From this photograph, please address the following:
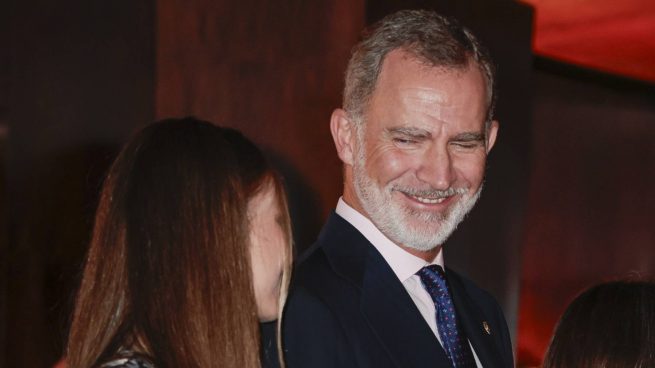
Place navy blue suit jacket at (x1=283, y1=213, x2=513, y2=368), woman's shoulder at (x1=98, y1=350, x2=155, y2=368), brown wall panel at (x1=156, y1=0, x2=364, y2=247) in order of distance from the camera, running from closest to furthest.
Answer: woman's shoulder at (x1=98, y1=350, x2=155, y2=368) < navy blue suit jacket at (x1=283, y1=213, x2=513, y2=368) < brown wall panel at (x1=156, y1=0, x2=364, y2=247)

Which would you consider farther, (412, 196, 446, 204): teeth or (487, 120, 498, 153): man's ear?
(487, 120, 498, 153): man's ear

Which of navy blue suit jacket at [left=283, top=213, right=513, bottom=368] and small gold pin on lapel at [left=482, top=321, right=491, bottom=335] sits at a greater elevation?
navy blue suit jacket at [left=283, top=213, right=513, bottom=368]

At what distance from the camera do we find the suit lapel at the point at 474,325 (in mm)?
1739

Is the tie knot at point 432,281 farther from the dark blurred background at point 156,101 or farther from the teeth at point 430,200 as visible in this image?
the dark blurred background at point 156,101

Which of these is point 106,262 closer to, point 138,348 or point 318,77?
point 138,348

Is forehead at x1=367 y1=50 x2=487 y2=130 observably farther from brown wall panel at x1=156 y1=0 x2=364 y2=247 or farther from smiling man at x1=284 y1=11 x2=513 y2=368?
brown wall panel at x1=156 y1=0 x2=364 y2=247

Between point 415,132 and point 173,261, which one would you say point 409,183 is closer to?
point 415,132

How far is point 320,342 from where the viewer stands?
59.7 inches

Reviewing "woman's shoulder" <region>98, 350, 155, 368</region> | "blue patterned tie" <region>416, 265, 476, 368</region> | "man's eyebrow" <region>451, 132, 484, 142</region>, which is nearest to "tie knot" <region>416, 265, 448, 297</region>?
"blue patterned tie" <region>416, 265, 476, 368</region>

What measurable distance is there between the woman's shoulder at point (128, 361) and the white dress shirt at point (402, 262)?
68cm

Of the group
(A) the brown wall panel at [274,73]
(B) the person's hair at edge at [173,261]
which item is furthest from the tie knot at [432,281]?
(A) the brown wall panel at [274,73]

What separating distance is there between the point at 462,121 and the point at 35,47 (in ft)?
7.27

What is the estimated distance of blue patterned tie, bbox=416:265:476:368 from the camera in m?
1.67

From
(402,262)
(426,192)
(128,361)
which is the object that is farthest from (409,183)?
(128,361)
